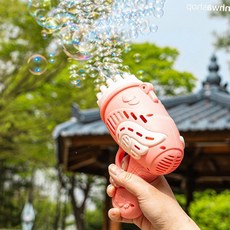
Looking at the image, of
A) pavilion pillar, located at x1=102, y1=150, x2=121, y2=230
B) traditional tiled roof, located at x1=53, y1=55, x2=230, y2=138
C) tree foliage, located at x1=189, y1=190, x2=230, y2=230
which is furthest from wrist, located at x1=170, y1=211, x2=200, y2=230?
tree foliage, located at x1=189, y1=190, x2=230, y2=230

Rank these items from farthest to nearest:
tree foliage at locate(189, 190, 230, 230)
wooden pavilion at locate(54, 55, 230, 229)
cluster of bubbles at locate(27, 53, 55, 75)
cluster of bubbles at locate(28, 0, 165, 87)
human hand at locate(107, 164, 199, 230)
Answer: tree foliage at locate(189, 190, 230, 230) < wooden pavilion at locate(54, 55, 230, 229) < cluster of bubbles at locate(27, 53, 55, 75) < cluster of bubbles at locate(28, 0, 165, 87) < human hand at locate(107, 164, 199, 230)

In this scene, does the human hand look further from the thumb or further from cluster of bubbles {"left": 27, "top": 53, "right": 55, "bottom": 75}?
cluster of bubbles {"left": 27, "top": 53, "right": 55, "bottom": 75}

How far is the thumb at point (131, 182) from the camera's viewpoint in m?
1.79

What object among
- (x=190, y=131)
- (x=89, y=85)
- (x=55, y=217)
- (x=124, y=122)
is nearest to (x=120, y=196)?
(x=124, y=122)

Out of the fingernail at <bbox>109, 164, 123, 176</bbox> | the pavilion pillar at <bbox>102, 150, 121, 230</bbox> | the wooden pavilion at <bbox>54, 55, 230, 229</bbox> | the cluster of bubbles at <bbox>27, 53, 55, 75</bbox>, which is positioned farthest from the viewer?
the pavilion pillar at <bbox>102, 150, 121, 230</bbox>

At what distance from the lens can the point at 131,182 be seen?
1.81m

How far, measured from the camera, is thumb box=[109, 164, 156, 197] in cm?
179

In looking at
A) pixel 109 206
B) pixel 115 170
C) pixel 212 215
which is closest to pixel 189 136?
pixel 109 206

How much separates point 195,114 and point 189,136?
1.62ft

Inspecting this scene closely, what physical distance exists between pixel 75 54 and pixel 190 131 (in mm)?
2775

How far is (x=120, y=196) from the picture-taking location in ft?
6.18

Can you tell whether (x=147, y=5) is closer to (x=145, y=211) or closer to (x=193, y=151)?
(x=145, y=211)

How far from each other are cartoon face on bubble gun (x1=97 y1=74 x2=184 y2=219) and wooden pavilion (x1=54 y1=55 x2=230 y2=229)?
3.30 metres

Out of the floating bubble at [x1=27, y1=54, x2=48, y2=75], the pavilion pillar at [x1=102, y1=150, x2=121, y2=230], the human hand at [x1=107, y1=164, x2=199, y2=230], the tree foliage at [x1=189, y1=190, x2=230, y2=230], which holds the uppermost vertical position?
the human hand at [x1=107, y1=164, x2=199, y2=230]
